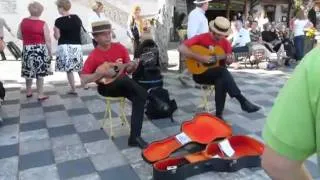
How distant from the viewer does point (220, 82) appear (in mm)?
4496

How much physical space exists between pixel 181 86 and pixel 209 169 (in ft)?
11.8

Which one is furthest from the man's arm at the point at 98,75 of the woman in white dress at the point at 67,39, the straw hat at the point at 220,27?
the woman in white dress at the point at 67,39

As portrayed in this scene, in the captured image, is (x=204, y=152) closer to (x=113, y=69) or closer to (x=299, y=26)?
(x=113, y=69)

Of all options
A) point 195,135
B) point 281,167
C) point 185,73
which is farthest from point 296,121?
point 185,73

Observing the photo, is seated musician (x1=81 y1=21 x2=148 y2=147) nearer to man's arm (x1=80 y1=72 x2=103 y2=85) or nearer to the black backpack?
man's arm (x1=80 y1=72 x2=103 y2=85)

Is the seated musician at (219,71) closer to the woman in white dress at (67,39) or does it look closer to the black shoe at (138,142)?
the black shoe at (138,142)

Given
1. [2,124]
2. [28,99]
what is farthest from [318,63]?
[28,99]

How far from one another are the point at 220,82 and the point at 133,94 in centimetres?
123

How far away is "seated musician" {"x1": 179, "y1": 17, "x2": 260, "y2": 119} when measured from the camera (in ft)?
14.5

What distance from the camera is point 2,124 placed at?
462cm

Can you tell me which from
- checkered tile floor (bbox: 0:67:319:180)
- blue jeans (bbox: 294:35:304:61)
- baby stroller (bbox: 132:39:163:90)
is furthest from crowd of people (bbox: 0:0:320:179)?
blue jeans (bbox: 294:35:304:61)

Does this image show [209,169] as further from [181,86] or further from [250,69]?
[250,69]

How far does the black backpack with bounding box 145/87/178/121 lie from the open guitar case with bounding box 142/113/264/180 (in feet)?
2.91

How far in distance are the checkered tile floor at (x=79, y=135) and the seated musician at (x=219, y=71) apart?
30cm
